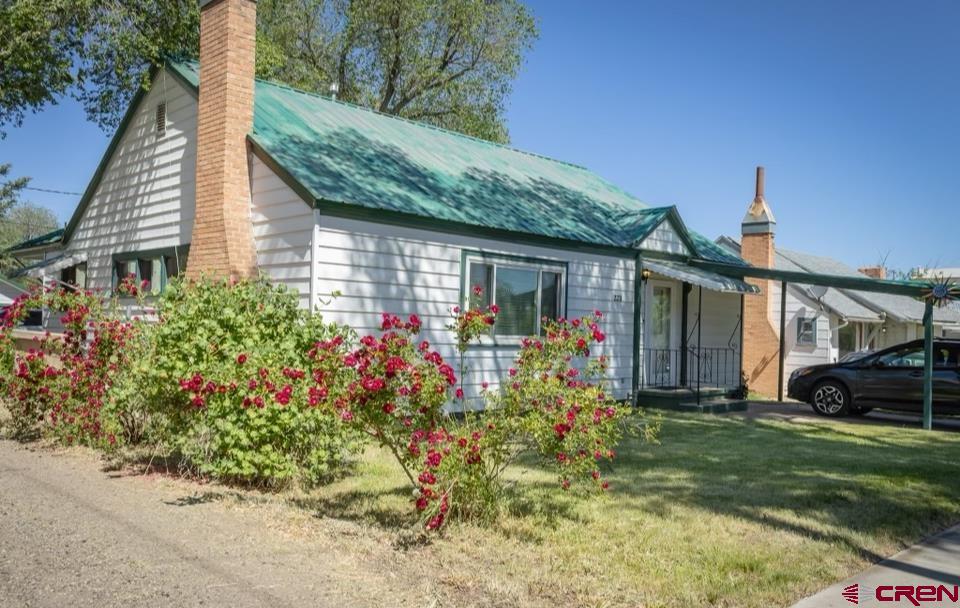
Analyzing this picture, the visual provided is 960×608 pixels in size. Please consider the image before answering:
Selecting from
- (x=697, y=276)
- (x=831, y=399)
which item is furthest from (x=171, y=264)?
(x=831, y=399)

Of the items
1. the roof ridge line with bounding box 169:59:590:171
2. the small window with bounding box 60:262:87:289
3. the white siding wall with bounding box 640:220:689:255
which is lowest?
the small window with bounding box 60:262:87:289

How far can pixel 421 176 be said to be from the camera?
13.1 m

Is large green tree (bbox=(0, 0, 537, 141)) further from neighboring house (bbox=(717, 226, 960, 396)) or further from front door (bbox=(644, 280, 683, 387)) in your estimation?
front door (bbox=(644, 280, 683, 387))

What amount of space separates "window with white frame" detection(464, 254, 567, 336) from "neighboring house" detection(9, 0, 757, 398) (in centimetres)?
3

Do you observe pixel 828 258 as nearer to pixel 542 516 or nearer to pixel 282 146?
pixel 282 146

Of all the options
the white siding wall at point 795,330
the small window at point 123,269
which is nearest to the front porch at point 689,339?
the white siding wall at point 795,330

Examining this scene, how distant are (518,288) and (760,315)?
40.1 ft

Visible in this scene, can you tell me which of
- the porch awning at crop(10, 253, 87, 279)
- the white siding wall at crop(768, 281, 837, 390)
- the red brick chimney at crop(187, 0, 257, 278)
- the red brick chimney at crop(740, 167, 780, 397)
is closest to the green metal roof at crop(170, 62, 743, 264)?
the red brick chimney at crop(187, 0, 257, 278)

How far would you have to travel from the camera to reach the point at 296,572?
504cm

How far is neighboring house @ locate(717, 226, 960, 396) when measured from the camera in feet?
80.8

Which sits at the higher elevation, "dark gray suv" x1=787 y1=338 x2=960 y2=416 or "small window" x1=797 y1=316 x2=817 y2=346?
"small window" x1=797 y1=316 x2=817 y2=346

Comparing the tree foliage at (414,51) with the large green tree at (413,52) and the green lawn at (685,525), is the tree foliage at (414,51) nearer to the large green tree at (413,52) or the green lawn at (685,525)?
the large green tree at (413,52)

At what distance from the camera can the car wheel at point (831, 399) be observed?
15.9 m

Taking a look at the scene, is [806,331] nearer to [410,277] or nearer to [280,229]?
[410,277]
